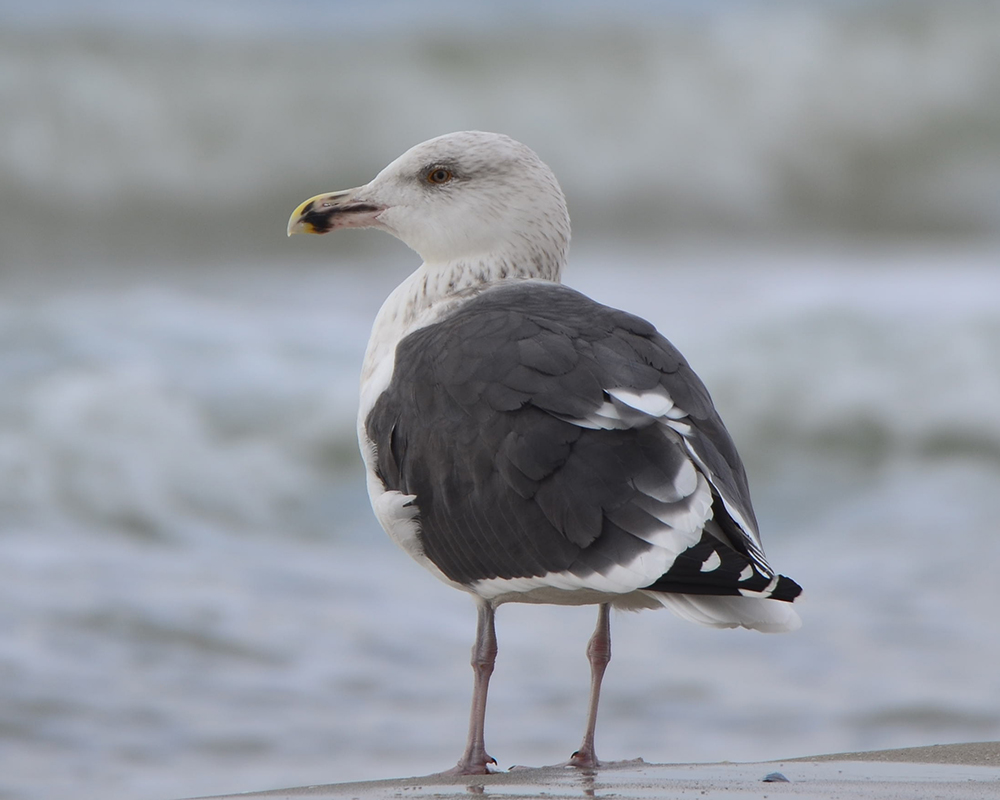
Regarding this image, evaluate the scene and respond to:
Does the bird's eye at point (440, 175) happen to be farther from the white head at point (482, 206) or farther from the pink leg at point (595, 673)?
the pink leg at point (595, 673)

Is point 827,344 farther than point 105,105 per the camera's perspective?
No

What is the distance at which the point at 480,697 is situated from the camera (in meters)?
3.79

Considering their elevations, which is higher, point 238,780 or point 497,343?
point 497,343

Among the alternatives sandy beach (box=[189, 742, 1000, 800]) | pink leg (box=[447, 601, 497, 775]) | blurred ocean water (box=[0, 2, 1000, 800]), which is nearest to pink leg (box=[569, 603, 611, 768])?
sandy beach (box=[189, 742, 1000, 800])

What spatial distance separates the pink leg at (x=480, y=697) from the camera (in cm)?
369

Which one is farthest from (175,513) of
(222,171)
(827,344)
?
(222,171)

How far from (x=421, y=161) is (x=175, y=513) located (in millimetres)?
3307

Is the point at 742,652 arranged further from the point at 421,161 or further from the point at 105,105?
the point at 105,105

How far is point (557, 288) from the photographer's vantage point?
4.03m

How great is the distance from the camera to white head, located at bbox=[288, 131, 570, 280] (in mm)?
4328

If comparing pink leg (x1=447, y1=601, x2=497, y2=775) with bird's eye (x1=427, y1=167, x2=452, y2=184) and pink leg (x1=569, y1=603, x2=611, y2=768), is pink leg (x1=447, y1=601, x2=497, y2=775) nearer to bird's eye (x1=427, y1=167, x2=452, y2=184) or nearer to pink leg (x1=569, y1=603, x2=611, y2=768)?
pink leg (x1=569, y1=603, x2=611, y2=768)

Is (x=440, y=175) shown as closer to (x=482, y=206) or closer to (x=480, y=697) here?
(x=482, y=206)

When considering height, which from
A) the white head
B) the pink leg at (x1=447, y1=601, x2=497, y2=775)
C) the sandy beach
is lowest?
the sandy beach

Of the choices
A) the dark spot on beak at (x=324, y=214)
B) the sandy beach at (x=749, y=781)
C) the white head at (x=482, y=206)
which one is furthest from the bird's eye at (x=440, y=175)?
the sandy beach at (x=749, y=781)
